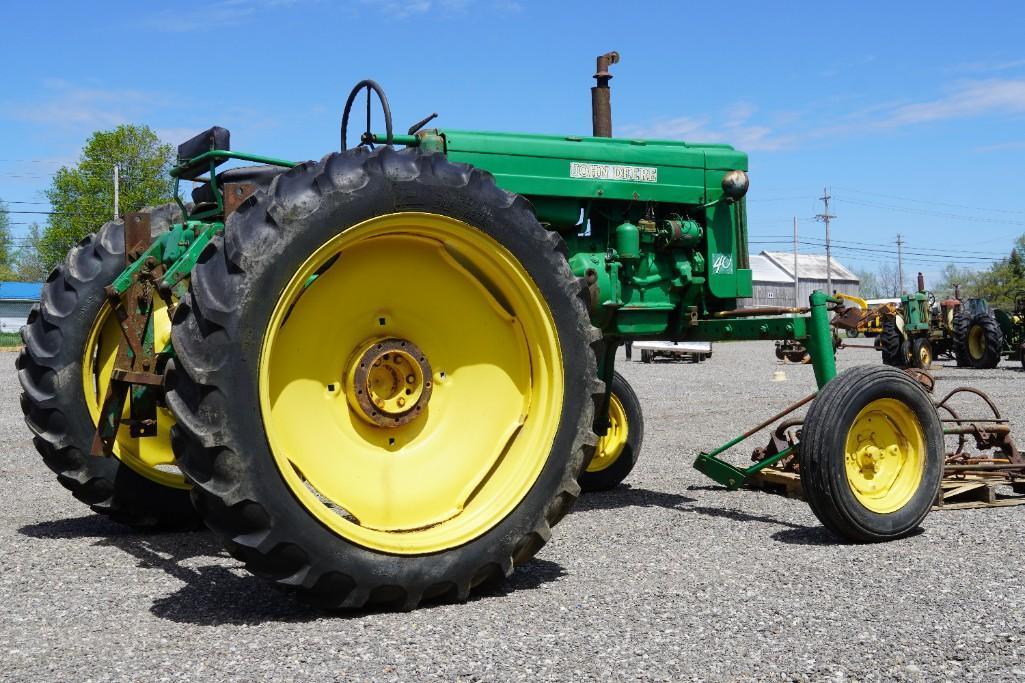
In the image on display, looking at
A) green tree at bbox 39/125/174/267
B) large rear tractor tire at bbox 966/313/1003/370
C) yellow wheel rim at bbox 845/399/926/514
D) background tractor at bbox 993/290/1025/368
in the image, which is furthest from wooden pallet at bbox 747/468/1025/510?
green tree at bbox 39/125/174/267

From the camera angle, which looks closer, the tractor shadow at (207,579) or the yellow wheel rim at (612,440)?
the tractor shadow at (207,579)

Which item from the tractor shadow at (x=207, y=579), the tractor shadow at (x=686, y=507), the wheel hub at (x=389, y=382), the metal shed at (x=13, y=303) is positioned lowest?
the tractor shadow at (x=686, y=507)

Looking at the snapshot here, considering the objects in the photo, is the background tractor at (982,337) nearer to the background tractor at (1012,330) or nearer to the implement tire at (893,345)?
the background tractor at (1012,330)

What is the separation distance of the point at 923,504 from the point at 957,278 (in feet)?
350

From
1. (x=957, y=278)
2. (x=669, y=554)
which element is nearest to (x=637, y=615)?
(x=669, y=554)

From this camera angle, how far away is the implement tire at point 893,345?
24.3m

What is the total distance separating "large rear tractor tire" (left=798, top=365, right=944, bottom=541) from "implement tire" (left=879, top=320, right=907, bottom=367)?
63.9ft

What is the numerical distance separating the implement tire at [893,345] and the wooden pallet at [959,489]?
59.0 feet

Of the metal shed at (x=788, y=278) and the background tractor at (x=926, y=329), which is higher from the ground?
the metal shed at (x=788, y=278)

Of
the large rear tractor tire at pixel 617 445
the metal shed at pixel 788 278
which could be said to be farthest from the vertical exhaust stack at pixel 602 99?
the metal shed at pixel 788 278

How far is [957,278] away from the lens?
104 meters

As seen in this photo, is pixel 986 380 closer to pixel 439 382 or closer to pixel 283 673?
pixel 439 382

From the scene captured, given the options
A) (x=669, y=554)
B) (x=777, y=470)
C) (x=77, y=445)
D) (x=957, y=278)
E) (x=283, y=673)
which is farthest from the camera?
(x=957, y=278)

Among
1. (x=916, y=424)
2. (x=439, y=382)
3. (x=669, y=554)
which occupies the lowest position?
(x=669, y=554)
